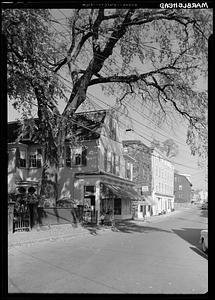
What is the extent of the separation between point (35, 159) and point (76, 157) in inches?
160

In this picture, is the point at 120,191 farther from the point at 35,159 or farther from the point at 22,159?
the point at 22,159

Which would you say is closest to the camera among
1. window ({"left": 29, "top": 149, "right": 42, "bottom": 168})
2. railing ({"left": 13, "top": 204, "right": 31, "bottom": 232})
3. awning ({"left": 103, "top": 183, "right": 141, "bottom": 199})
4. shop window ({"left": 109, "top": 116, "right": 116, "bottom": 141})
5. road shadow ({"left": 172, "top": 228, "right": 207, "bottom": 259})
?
road shadow ({"left": 172, "top": 228, "right": 207, "bottom": 259})

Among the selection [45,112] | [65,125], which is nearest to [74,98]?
[65,125]

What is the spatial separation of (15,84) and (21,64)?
0.70m

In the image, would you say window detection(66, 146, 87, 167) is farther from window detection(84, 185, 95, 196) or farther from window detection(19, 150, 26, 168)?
window detection(19, 150, 26, 168)

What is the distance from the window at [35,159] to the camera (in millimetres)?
29406

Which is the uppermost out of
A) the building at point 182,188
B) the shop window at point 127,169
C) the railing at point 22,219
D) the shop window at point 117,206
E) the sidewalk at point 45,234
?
the shop window at point 127,169

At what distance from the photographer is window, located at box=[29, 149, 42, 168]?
29.4 meters

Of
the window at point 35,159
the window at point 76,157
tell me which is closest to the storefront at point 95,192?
the window at point 76,157

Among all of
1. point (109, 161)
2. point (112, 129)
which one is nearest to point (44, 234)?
point (109, 161)

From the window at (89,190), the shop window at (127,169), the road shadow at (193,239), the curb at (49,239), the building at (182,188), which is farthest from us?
the building at (182,188)

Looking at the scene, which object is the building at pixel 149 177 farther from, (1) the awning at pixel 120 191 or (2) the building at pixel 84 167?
(2) the building at pixel 84 167

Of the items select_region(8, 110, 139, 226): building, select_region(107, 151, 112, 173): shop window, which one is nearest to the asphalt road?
select_region(8, 110, 139, 226): building

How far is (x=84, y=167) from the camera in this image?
27.5m
